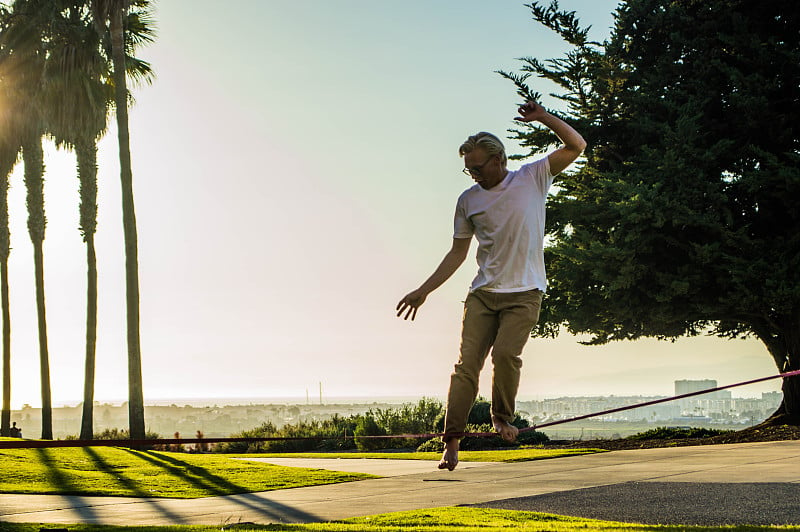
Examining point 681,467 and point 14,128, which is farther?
point 14,128

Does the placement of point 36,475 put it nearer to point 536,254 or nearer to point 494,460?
point 494,460

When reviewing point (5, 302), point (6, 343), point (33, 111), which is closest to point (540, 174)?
point (33, 111)

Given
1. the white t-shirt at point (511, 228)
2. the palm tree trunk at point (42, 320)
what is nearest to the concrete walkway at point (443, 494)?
the white t-shirt at point (511, 228)

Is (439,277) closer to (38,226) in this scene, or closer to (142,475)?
(142,475)

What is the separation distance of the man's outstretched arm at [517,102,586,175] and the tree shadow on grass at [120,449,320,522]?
15.7 feet

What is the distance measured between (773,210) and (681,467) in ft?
30.8

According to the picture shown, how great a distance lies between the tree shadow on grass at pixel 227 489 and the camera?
29.4 ft

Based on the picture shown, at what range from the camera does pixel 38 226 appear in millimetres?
32938

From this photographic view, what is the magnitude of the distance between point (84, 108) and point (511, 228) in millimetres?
25698

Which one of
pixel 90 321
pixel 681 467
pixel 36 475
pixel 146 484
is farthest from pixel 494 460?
pixel 90 321

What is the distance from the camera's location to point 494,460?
16.2m

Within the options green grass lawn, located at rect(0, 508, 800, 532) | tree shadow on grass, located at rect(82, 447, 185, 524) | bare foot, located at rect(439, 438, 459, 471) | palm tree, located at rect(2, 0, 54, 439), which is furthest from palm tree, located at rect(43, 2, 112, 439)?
bare foot, located at rect(439, 438, 459, 471)

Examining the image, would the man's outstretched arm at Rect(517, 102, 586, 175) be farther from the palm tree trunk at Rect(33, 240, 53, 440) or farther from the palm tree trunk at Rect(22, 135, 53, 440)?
the palm tree trunk at Rect(33, 240, 53, 440)

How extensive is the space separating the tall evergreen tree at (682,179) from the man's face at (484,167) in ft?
44.5
